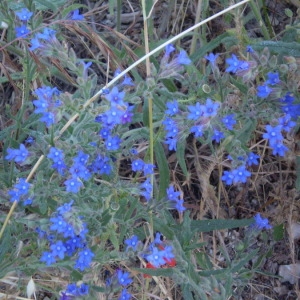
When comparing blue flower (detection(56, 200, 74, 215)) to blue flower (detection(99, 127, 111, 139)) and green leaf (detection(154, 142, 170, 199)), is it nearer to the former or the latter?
blue flower (detection(99, 127, 111, 139))

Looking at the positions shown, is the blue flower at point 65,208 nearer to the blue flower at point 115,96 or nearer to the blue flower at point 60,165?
the blue flower at point 60,165

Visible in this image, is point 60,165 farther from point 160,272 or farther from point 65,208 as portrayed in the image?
point 160,272

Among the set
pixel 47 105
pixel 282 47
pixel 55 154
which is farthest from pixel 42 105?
pixel 282 47

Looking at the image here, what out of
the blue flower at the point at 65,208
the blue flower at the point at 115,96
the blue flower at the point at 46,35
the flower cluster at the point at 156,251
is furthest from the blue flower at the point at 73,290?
the blue flower at the point at 46,35

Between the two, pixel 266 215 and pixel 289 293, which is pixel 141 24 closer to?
pixel 266 215

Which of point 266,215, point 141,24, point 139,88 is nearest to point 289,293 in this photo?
point 266,215
